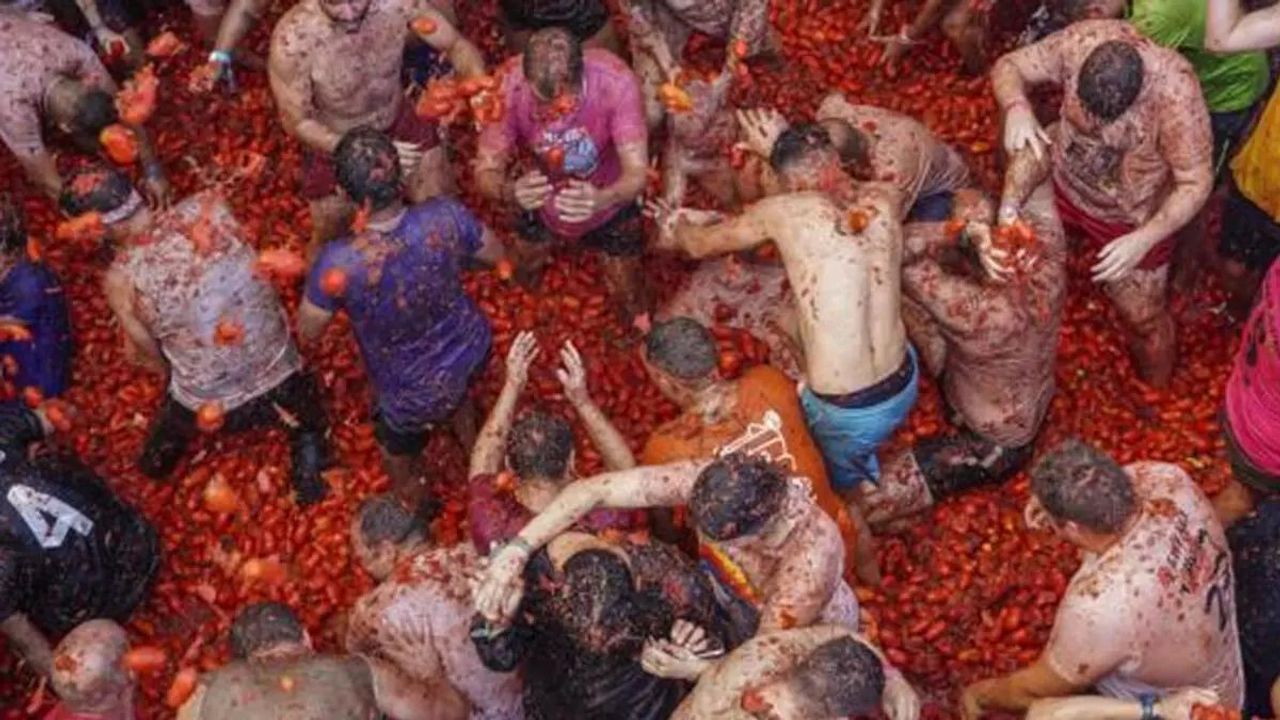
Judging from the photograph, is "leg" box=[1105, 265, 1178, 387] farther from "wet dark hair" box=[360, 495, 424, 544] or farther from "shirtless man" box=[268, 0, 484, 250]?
"wet dark hair" box=[360, 495, 424, 544]

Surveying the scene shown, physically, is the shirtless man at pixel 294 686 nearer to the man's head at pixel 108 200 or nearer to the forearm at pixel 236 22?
the man's head at pixel 108 200

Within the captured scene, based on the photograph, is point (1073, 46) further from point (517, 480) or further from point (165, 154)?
point (165, 154)

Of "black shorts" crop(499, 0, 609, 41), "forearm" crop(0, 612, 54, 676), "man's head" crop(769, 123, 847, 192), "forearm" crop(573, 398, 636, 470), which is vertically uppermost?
"man's head" crop(769, 123, 847, 192)

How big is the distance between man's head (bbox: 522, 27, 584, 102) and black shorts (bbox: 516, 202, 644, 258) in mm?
825

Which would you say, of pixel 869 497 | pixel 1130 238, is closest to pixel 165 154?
pixel 869 497

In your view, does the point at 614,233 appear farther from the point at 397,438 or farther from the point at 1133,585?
the point at 1133,585

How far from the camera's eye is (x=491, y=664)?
18.7 ft

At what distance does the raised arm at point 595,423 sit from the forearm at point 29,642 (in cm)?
260

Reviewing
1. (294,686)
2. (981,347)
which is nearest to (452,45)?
(981,347)

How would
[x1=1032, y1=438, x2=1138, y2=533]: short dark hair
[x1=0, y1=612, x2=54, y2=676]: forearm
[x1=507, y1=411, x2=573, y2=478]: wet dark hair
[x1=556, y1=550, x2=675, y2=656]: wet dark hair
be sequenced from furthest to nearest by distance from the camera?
[x1=0, y1=612, x2=54, y2=676]: forearm
[x1=507, y1=411, x2=573, y2=478]: wet dark hair
[x1=1032, y1=438, x2=1138, y2=533]: short dark hair
[x1=556, y1=550, x2=675, y2=656]: wet dark hair

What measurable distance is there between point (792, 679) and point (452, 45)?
4045mm

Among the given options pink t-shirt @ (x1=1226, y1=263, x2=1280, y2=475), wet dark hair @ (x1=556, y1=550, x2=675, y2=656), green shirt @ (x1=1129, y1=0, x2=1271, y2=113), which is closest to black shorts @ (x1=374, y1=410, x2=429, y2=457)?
wet dark hair @ (x1=556, y1=550, x2=675, y2=656)

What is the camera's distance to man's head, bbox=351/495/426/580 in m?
6.15

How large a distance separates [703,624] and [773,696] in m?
0.68
